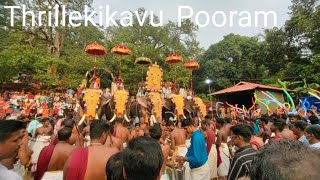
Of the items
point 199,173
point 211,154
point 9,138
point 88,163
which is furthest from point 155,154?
point 211,154

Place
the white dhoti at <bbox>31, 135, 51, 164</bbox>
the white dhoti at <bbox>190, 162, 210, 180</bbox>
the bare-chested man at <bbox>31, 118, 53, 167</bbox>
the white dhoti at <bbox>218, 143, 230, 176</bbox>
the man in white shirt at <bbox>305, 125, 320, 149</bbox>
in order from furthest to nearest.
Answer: the white dhoti at <bbox>218, 143, 230, 176</bbox> → the white dhoti at <bbox>31, 135, 51, 164</bbox> → the bare-chested man at <bbox>31, 118, 53, 167</bbox> → the white dhoti at <bbox>190, 162, 210, 180</bbox> → the man in white shirt at <bbox>305, 125, 320, 149</bbox>

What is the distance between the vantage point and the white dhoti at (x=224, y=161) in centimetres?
711

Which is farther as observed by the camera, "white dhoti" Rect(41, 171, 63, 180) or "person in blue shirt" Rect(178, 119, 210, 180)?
"person in blue shirt" Rect(178, 119, 210, 180)

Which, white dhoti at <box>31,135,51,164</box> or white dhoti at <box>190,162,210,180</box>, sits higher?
white dhoti at <box>31,135,51,164</box>

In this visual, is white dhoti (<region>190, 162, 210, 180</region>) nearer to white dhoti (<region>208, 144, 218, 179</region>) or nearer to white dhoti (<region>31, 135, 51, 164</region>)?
white dhoti (<region>208, 144, 218, 179</region>)

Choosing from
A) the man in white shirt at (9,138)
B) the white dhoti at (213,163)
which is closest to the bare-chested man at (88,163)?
the man in white shirt at (9,138)

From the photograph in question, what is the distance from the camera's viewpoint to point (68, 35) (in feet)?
87.1

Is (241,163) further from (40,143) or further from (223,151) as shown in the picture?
(40,143)

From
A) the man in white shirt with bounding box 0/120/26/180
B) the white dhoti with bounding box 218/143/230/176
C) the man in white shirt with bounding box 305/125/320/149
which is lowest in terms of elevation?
the white dhoti with bounding box 218/143/230/176

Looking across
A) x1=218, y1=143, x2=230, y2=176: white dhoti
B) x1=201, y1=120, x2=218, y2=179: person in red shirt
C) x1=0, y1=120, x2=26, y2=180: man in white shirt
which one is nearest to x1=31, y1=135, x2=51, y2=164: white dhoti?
x1=201, y1=120, x2=218, y2=179: person in red shirt

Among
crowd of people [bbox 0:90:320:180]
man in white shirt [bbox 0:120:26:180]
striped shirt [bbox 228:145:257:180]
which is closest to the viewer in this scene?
crowd of people [bbox 0:90:320:180]

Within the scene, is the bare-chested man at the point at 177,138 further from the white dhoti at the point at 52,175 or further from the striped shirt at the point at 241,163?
the striped shirt at the point at 241,163

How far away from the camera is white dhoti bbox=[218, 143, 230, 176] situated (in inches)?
280

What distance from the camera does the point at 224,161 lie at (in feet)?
23.5
